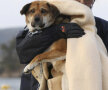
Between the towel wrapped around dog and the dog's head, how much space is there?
0.24 m

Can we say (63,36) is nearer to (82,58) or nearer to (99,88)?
(82,58)

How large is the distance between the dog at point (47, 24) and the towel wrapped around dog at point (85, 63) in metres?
0.11

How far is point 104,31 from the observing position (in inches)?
141

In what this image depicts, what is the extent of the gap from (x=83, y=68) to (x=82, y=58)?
75 mm

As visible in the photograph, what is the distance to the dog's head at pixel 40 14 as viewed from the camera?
11.2ft

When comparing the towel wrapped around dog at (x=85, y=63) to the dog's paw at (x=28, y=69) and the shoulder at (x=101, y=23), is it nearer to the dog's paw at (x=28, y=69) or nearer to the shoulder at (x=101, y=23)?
the dog's paw at (x=28, y=69)

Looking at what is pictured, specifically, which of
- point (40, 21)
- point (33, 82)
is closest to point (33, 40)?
point (40, 21)

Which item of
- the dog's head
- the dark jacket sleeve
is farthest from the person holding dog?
the dog's head

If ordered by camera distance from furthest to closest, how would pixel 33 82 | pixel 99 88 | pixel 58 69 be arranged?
pixel 33 82
pixel 58 69
pixel 99 88

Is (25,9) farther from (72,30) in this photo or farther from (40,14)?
(72,30)

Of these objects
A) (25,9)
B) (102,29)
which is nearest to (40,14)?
(25,9)

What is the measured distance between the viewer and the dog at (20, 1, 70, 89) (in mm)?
Answer: 3285

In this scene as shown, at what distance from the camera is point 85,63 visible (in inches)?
121

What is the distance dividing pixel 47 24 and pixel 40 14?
0.10 metres
